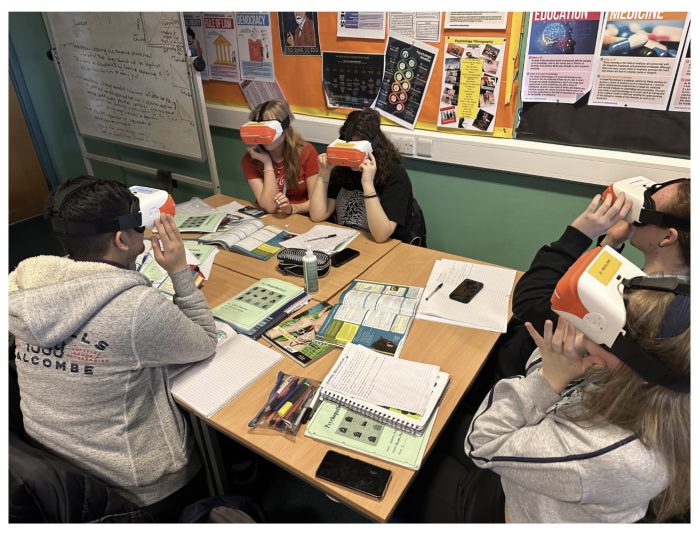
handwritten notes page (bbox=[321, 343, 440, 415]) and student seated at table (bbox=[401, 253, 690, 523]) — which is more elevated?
student seated at table (bbox=[401, 253, 690, 523])

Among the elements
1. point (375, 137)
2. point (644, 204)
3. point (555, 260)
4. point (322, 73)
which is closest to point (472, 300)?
point (555, 260)

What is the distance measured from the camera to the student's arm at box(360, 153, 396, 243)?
6.31 ft

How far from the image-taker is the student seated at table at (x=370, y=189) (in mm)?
1951

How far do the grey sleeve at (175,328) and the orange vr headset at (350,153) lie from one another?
91 centimetres

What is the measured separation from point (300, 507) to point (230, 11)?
2599 mm

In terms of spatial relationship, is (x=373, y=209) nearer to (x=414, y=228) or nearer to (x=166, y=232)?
(x=414, y=228)

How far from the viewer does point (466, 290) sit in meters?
1.56

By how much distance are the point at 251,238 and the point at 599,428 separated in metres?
1.54

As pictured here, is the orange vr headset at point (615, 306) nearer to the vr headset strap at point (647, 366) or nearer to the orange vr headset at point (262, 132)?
the vr headset strap at point (647, 366)

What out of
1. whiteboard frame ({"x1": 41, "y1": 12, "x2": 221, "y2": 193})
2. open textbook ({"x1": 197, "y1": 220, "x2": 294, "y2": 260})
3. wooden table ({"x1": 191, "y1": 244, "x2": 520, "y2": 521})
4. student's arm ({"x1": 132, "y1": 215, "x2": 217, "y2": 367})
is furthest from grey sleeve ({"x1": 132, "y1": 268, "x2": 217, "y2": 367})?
whiteboard frame ({"x1": 41, "y1": 12, "x2": 221, "y2": 193})

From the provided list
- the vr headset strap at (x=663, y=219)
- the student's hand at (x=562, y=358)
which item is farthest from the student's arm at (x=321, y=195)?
the student's hand at (x=562, y=358)

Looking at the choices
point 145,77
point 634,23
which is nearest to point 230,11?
point 145,77

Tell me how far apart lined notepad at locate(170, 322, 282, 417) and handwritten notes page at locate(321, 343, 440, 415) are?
0.21 meters

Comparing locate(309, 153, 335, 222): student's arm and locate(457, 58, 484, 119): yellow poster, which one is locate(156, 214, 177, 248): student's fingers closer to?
locate(309, 153, 335, 222): student's arm
